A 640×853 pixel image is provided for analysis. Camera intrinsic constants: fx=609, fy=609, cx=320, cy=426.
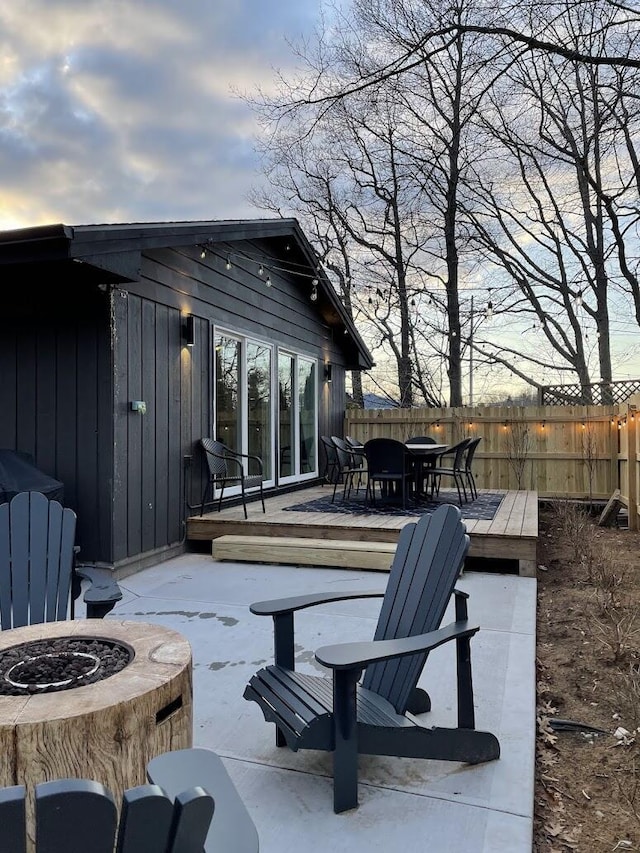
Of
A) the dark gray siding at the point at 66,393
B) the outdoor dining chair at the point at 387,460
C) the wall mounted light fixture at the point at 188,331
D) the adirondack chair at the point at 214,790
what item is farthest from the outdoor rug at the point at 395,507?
the adirondack chair at the point at 214,790

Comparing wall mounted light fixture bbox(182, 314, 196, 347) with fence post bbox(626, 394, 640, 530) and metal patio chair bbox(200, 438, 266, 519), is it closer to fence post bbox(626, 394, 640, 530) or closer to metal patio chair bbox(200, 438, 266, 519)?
metal patio chair bbox(200, 438, 266, 519)

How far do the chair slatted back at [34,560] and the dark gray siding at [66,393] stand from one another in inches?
81.3

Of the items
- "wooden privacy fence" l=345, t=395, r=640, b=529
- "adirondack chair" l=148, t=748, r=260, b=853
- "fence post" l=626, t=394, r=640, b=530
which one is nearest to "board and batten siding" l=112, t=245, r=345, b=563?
"adirondack chair" l=148, t=748, r=260, b=853

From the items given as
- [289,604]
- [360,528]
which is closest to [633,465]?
[360,528]

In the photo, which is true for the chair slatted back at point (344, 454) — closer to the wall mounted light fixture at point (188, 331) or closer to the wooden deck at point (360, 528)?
the wooden deck at point (360, 528)

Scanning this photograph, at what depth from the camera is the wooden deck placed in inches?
193

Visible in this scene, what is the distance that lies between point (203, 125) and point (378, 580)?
8216 millimetres

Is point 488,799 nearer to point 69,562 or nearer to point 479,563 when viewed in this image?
point 69,562

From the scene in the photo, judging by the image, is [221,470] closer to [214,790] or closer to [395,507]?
[395,507]

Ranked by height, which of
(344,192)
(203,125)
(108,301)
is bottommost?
(108,301)

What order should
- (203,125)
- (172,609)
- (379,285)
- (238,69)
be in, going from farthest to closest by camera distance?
1. (379,285)
2. (203,125)
3. (238,69)
4. (172,609)

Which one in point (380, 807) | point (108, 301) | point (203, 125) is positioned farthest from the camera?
point (203, 125)

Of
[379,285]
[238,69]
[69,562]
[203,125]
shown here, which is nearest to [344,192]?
[379,285]

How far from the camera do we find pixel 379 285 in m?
15.7
